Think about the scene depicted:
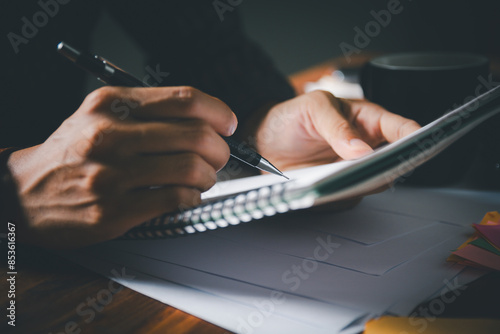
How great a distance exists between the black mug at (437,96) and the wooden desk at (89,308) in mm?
199

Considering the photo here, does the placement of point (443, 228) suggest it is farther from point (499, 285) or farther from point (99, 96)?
point (99, 96)

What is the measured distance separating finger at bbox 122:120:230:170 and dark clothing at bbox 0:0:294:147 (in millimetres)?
278

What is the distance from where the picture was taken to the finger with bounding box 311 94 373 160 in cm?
36

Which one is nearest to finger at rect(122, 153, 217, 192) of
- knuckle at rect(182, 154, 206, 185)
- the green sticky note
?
knuckle at rect(182, 154, 206, 185)

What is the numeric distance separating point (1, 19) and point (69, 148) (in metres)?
0.41

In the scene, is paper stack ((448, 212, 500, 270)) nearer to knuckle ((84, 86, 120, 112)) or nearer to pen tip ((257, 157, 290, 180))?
pen tip ((257, 157, 290, 180))

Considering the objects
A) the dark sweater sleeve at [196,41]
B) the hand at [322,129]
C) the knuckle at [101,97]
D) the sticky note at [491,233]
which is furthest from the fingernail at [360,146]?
the dark sweater sleeve at [196,41]

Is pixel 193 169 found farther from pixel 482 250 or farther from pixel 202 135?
pixel 482 250

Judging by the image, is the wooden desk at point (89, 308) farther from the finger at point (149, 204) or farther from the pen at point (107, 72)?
the pen at point (107, 72)

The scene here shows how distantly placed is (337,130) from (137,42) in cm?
64

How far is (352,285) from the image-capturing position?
271 mm

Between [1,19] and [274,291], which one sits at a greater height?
[1,19]

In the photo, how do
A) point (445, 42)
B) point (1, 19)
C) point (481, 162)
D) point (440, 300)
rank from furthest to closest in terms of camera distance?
1. point (445, 42)
2. point (1, 19)
3. point (481, 162)
4. point (440, 300)


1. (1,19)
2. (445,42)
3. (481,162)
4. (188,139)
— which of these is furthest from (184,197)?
(445,42)
